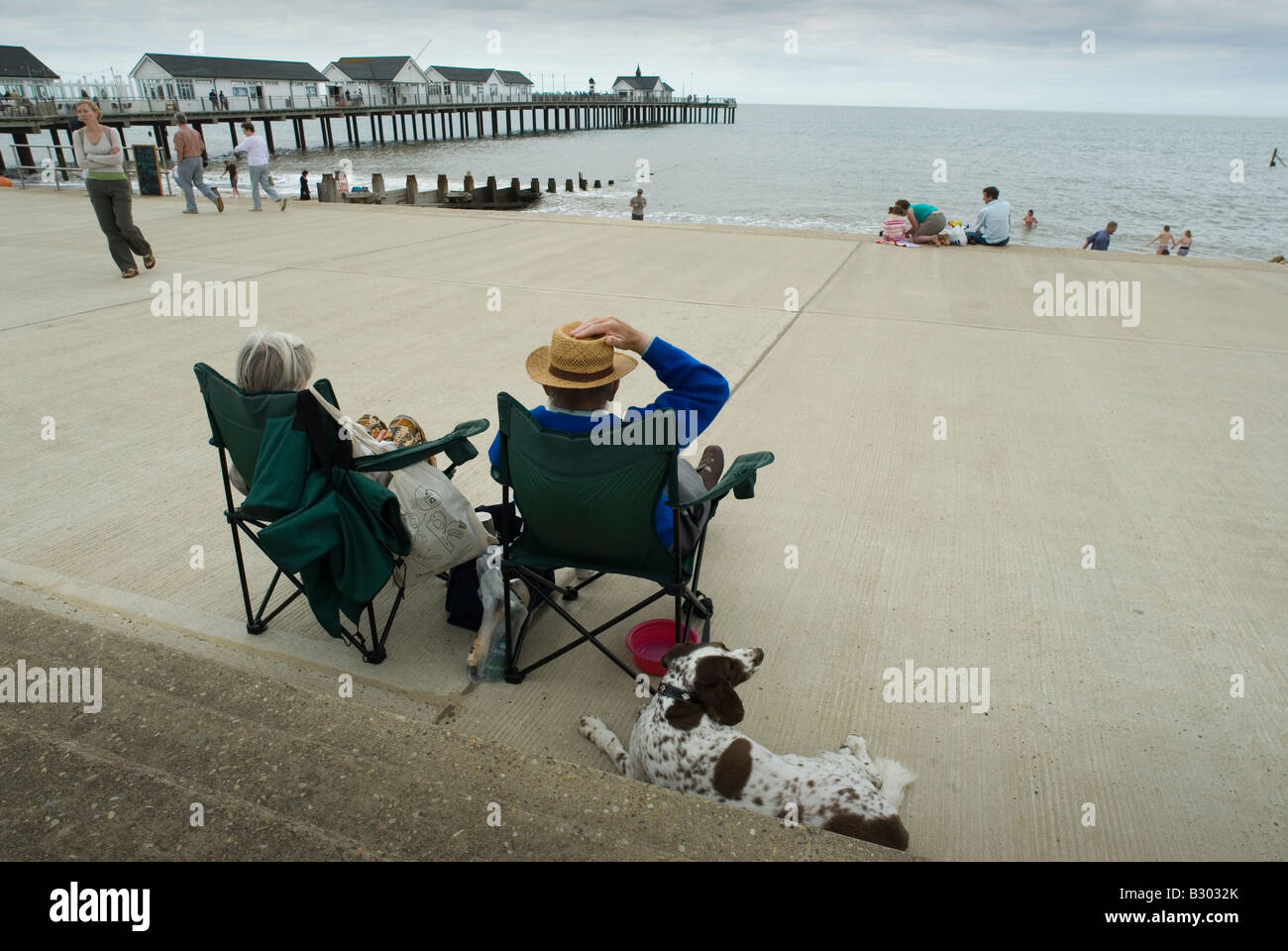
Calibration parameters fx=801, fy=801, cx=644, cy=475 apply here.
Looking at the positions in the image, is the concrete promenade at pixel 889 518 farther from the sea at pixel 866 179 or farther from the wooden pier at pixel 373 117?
the wooden pier at pixel 373 117

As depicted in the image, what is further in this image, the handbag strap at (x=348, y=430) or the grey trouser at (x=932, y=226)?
the grey trouser at (x=932, y=226)

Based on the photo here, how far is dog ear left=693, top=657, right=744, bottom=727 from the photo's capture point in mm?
2154

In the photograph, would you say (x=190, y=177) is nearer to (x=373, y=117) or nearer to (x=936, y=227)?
(x=936, y=227)

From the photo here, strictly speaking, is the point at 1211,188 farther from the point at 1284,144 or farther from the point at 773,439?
the point at 1284,144

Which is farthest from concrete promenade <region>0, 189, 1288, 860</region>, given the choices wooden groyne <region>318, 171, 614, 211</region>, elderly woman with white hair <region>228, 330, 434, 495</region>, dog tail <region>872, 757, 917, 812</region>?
wooden groyne <region>318, 171, 614, 211</region>

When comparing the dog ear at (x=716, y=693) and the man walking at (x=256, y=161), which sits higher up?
the man walking at (x=256, y=161)

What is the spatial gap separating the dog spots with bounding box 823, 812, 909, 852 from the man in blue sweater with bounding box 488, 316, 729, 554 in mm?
908

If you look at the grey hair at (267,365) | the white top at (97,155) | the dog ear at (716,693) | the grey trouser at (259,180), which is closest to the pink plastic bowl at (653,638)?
the dog ear at (716,693)

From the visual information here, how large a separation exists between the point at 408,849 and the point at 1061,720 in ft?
6.54

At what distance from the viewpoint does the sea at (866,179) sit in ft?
99.6

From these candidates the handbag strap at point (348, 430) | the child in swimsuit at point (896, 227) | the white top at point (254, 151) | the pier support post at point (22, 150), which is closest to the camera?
the handbag strap at point (348, 430)

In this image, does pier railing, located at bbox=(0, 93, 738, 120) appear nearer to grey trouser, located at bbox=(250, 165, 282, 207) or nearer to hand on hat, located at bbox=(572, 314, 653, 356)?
grey trouser, located at bbox=(250, 165, 282, 207)

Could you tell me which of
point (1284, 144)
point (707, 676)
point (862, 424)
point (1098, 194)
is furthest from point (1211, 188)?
point (1284, 144)

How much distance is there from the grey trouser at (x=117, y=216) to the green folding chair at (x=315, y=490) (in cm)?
690
